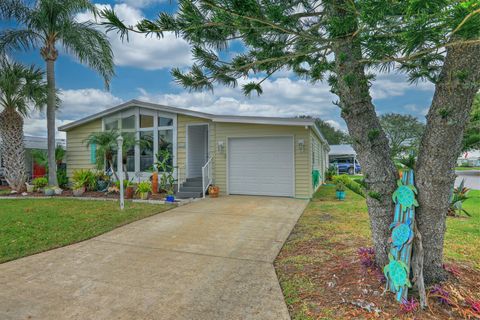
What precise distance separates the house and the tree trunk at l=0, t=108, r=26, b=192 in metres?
2.14

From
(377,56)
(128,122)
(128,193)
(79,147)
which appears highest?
(128,122)

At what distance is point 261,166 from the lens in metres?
9.88

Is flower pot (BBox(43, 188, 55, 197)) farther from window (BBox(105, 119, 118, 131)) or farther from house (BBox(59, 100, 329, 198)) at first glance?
window (BBox(105, 119, 118, 131))

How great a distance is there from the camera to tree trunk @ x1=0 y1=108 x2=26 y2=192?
10258 millimetres

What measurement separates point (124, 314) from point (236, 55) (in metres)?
2.97

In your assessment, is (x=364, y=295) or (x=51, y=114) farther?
(x=51, y=114)

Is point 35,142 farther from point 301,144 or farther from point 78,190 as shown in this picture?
point 301,144

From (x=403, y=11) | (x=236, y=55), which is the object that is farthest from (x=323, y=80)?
(x=403, y=11)

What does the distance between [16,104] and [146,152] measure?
4.87 m

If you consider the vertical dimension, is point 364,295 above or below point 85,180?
below

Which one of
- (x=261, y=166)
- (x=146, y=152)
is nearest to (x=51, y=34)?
(x=146, y=152)

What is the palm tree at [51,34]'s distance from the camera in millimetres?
9906

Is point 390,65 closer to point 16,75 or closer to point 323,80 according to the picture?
point 323,80

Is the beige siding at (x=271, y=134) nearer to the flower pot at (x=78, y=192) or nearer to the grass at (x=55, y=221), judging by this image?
the grass at (x=55, y=221)
